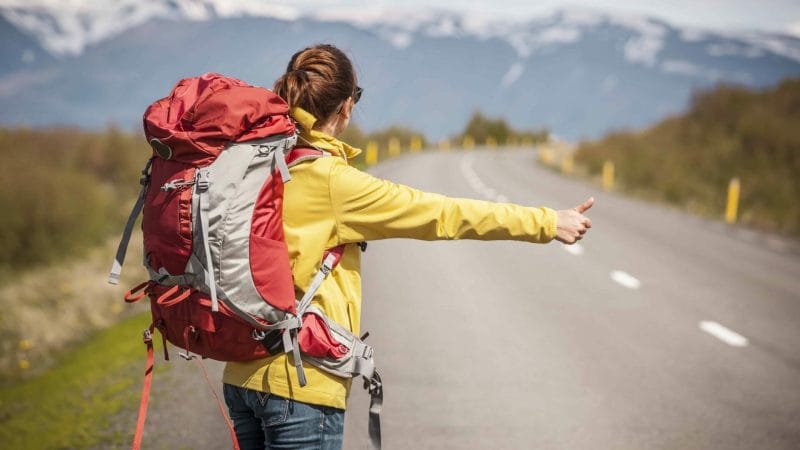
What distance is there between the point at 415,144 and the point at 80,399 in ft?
143

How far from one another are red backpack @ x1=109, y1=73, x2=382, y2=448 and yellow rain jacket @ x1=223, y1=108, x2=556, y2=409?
6cm

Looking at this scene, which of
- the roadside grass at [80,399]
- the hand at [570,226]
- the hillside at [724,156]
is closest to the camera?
the hand at [570,226]

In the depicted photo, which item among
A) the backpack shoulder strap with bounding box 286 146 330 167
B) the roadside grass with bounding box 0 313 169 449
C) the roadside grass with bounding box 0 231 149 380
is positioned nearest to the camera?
the backpack shoulder strap with bounding box 286 146 330 167

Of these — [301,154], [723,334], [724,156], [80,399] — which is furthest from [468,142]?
[301,154]

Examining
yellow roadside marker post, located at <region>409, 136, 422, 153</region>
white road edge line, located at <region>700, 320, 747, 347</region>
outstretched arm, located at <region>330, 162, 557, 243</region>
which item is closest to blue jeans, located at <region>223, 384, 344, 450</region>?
outstretched arm, located at <region>330, 162, 557, 243</region>

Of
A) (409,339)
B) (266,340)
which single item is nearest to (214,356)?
(266,340)

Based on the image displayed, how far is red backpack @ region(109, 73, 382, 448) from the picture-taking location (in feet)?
5.96

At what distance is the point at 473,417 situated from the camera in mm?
4324

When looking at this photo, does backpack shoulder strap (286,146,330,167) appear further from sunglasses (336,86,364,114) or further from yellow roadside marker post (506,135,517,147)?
yellow roadside marker post (506,135,517,147)

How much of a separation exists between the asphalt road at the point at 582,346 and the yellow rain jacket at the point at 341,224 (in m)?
2.01

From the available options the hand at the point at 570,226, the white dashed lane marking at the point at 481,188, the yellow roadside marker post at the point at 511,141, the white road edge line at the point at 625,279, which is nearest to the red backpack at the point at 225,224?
the hand at the point at 570,226

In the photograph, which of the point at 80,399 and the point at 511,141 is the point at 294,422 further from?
the point at 511,141

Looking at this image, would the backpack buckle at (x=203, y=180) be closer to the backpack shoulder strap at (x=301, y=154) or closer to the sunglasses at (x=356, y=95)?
the backpack shoulder strap at (x=301, y=154)

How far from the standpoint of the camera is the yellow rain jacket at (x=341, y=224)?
6.41 ft
